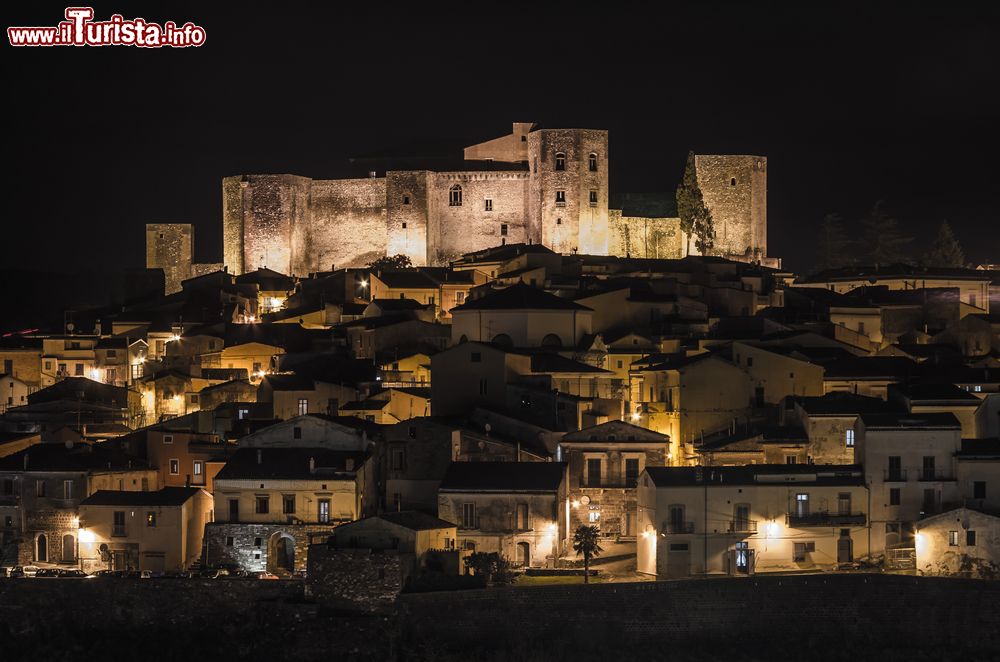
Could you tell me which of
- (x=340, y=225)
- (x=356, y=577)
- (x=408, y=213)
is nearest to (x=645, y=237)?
(x=408, y=213)

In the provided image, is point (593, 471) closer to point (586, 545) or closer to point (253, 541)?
point (586, 545)

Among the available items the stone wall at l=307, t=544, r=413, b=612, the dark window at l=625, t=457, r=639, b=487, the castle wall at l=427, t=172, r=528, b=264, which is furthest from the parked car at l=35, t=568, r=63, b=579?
the castle wall at l=427, t=172, r=528, b=264

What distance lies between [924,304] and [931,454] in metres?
22.9

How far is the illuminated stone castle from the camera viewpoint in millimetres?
74812

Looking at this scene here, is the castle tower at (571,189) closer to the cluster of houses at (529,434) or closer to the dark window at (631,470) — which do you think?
the cluster of houses at (529,434)

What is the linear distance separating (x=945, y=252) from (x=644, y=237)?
1869 centimetres

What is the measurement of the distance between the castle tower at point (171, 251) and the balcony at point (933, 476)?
4582cm

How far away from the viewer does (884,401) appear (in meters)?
44.6

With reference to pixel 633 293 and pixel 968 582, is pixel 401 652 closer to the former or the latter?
pixel 968 582

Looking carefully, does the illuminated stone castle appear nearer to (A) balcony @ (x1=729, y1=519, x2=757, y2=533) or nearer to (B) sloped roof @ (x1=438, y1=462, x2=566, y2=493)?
(B) sloped roof @ (x1=438, y1=462, x2=566, y2=493)

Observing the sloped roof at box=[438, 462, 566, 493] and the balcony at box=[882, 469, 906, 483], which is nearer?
the sloped roof at box=[438, 462, 566, 493]

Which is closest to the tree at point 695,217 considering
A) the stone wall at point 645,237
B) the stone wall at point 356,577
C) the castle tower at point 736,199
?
the stone wall at point 645,237

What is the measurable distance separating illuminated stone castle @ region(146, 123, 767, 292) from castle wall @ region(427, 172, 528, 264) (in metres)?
0.04

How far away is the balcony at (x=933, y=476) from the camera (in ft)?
132
